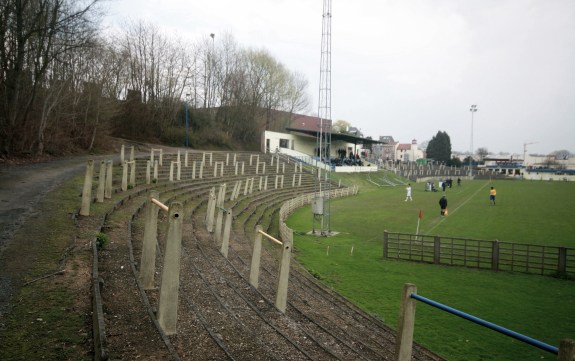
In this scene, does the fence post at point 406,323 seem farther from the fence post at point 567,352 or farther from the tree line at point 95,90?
the tree line at point 95,90

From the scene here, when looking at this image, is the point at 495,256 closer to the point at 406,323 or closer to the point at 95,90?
the point at 406,323

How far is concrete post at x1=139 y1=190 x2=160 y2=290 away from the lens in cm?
604

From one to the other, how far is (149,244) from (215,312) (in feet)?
4.88

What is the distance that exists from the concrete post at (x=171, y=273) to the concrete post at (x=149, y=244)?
44.1 inches

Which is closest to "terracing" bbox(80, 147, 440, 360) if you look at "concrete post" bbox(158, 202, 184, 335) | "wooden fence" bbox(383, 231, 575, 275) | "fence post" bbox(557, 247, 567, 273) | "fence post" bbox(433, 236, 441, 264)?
"concrete post" bbox(158, 202, 184, 335)

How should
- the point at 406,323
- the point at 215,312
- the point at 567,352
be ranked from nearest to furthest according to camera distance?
the point at 567,352 < the point at 406,323 < the point at 215,312

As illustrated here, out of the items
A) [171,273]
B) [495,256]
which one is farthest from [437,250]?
[171,273]

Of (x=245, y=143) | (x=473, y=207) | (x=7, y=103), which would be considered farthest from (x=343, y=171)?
(x=7, y=103)

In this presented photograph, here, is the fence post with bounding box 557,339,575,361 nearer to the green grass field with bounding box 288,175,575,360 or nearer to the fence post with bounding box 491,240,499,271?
the green grass field with bounding box 288,175,575,360

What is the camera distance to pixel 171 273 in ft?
16.6

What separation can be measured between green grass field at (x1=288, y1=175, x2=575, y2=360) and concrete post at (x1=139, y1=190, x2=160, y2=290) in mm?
6110

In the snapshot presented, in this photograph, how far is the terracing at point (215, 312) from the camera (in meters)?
4.82

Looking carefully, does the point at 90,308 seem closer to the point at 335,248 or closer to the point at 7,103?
the point at 335,248

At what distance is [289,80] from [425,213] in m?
49.6
